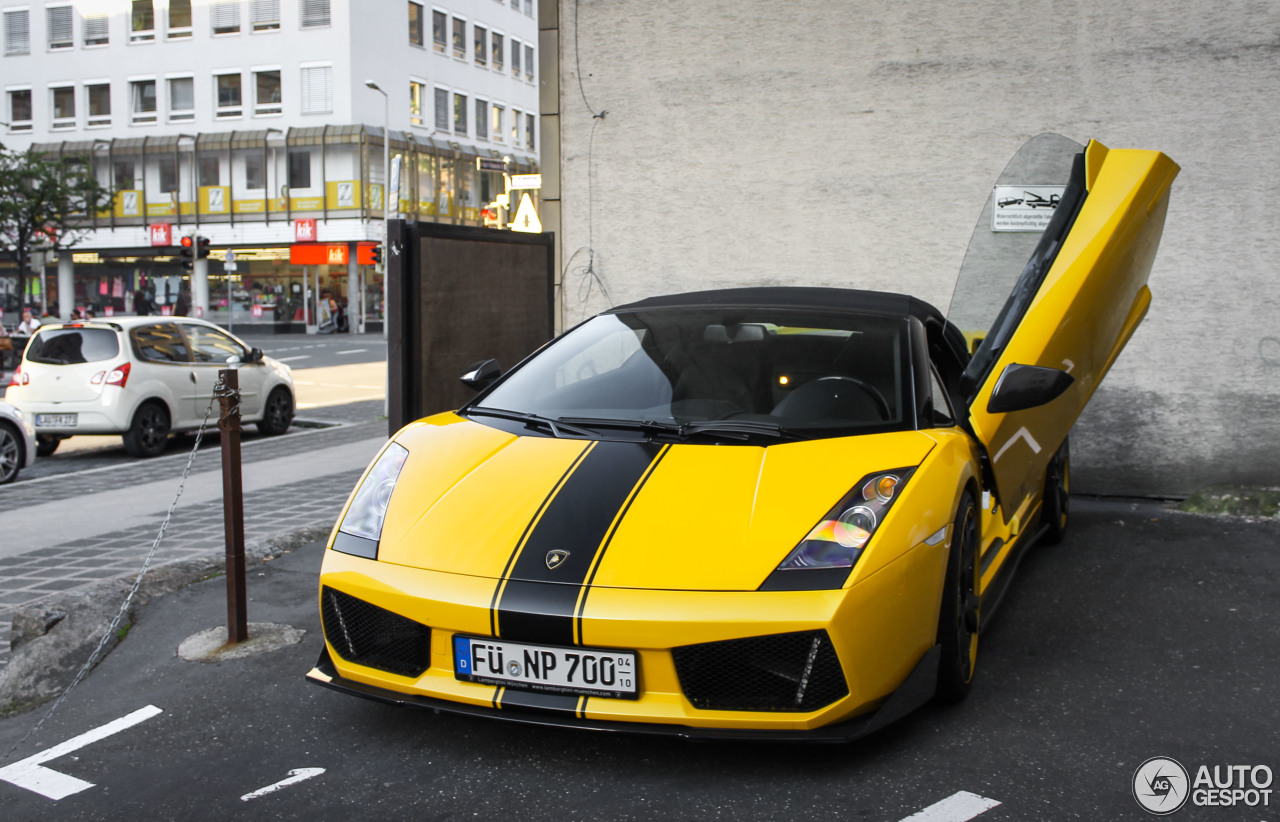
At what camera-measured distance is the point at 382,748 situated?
11.3ft

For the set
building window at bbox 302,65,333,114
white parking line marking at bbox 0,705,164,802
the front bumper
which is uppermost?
building window at bbox 302,65,333,114

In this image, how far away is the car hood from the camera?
3.18m

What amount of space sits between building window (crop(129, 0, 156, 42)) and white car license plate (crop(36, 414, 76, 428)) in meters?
42.4

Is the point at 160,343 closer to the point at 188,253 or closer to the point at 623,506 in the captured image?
the point at 623,506

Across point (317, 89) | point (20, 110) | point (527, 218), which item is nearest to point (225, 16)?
point (317, 89)

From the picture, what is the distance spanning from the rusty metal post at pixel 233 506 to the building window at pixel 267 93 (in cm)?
4666

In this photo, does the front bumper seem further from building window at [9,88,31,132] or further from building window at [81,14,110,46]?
building window at [9,88,31,132]

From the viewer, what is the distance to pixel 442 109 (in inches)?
2079

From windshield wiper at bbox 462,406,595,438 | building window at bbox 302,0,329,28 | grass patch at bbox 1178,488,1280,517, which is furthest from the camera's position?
building window at bbox 302,0,329,28

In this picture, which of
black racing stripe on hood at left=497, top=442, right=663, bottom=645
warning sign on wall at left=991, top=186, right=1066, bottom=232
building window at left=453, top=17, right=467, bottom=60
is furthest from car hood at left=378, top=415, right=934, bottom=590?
building window at left=453, top=17, right=467, bottom=60

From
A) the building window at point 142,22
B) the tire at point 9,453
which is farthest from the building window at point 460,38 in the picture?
the tire at point 9,453

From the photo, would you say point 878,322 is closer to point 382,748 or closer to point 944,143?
point 382,748

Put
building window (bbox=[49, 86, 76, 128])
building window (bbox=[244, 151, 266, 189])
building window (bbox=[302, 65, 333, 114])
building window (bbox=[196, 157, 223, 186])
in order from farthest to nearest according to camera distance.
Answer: building window (bbox=[49, 86, 76, 128]), building window (bbox=[196, 157, 223, 186]), building window (bbox=[244, 151, 266, 189]), building window (bbox=[302, 65, 333, 114])

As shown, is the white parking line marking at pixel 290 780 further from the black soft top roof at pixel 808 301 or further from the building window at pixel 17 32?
the building window at pixel 17 32
